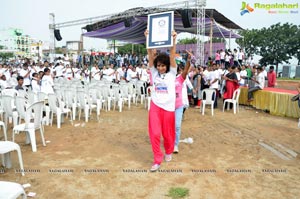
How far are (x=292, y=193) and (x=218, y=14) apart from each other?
14.8 metres

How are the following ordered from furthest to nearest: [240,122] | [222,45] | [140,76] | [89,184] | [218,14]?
[222,45]
[218,14]
[140,76]
[240,122]
[89,184]

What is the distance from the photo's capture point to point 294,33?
31922mm

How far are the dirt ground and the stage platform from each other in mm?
1648

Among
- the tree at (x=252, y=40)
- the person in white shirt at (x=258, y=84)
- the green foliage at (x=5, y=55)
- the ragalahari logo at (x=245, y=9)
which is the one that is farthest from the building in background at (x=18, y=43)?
the person in white shirt at (x=258, y=84)

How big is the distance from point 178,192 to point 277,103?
7.15 m

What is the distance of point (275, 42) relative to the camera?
107ft

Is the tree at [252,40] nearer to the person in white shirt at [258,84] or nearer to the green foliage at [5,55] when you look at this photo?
the person in white shirt at [258,84]

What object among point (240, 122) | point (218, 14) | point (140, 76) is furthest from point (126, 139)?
point (218, 14)

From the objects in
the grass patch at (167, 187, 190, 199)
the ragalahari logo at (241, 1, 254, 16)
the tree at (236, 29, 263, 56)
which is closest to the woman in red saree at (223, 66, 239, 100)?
the grass patch at (167, 187, 190, 199)

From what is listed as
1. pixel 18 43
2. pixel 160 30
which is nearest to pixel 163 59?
pixel 160 30

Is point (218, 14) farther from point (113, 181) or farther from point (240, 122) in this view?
point (113, 181)

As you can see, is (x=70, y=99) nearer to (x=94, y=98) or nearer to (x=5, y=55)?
(x=94, y=98)

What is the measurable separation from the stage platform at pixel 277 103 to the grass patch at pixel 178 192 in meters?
6.64

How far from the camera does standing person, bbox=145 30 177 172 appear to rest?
396cm
